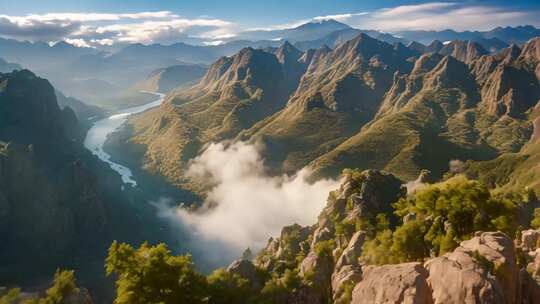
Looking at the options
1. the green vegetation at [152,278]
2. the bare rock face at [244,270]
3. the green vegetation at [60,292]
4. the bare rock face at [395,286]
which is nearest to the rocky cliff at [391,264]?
the bare rock face at [395,286]

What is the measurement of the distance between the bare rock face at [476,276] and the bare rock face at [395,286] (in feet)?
5.21

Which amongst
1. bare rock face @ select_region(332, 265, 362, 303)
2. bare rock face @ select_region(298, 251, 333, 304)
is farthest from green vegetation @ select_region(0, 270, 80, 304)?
bare rock face @ select_region(332, 265, 362, 303)

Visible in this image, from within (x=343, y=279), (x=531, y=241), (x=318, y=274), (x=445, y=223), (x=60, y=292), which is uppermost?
(x=445, y=223)

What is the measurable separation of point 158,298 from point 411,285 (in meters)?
38.7

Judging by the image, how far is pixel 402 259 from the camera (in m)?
78.2

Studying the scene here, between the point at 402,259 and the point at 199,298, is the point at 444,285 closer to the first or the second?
the point at 402,259

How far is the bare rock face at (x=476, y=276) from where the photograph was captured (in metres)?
52.1

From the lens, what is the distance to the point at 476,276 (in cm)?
5294

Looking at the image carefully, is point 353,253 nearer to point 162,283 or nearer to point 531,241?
point 531,241

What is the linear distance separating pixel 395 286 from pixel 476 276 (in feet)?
29.5

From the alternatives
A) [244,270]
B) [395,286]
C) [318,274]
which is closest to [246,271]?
[244,270]

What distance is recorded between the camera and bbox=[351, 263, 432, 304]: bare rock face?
54.2 meters

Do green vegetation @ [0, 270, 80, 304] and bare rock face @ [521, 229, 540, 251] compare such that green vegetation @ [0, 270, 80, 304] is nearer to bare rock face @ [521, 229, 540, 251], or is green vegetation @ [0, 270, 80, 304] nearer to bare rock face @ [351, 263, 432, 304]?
bare rock face @ [351, 263, 432, 304]

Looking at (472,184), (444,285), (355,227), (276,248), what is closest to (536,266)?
(472,184)
